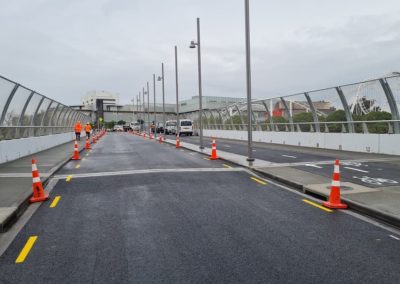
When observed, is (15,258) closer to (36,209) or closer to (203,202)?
(36,209)

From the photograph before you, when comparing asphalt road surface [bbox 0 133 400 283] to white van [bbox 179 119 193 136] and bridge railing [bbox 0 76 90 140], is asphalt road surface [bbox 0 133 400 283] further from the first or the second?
white van [bbox 179 119 193 136]

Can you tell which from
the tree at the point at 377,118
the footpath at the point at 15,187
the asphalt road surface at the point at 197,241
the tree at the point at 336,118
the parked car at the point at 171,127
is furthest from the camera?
the parked car at the point at 171,127

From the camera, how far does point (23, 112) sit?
1822 cm

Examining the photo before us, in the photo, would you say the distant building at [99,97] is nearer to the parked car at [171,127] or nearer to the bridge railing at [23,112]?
the parked car at [171,127]

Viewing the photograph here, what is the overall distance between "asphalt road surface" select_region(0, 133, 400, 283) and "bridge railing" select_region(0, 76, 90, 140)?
26.3ft

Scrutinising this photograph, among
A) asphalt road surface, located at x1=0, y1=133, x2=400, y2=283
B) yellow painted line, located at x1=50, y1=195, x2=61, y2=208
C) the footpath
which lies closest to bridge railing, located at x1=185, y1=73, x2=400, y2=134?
asphalt road surface, located at x1=0, y1=133, x2=400, y2=283

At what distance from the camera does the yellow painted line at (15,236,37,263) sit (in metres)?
4.97

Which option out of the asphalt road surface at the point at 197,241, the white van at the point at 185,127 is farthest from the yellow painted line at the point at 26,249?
the white van at the point at 185,127

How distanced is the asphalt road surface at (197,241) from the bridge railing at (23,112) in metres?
8.03

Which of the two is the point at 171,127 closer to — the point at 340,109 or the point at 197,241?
the point at 340,109

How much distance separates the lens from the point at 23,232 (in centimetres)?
621

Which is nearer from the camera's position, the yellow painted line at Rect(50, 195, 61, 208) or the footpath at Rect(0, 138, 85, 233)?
the footpath at Rect(0, 138, 85, 233)

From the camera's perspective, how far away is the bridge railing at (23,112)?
15.3 metres

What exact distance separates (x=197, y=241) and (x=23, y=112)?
15453 mm
